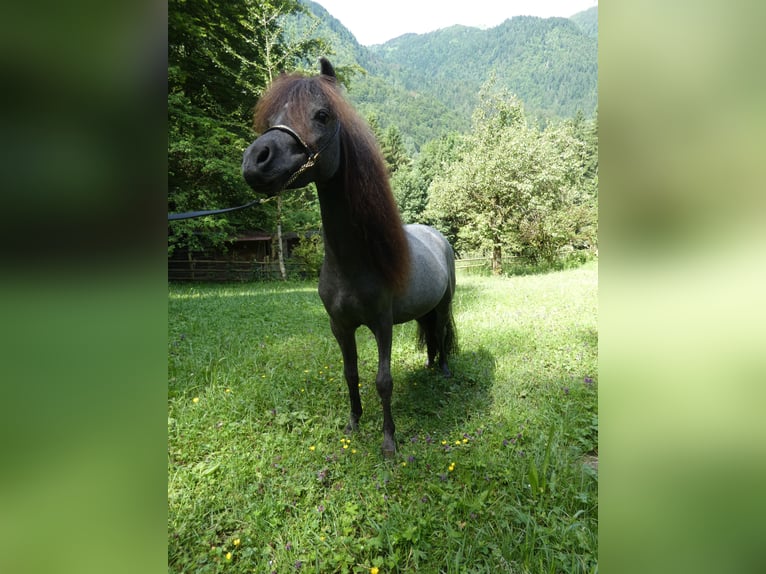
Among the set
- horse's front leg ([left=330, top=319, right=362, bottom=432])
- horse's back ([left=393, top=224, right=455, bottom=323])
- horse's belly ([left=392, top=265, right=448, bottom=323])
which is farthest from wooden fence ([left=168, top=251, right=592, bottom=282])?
horse's front leg ([left=330, top=319, right=362, bottom=432])

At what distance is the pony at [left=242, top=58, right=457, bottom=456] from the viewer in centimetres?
190

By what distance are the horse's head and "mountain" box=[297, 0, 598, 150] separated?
14.2 m

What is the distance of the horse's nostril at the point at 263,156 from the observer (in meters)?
1.77

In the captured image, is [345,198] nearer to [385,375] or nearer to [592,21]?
[385,375]

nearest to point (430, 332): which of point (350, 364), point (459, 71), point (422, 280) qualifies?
point (422, 280)

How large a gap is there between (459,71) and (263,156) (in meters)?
140

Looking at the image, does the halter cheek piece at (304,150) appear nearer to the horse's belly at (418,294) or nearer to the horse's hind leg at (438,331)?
the horse's belly at (418,294)

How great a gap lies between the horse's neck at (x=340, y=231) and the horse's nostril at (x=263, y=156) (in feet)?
1.82

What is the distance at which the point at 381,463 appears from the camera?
2.54m

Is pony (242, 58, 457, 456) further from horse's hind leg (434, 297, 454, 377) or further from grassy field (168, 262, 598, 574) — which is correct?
horse's hind leg (434, 297, 454, 377)

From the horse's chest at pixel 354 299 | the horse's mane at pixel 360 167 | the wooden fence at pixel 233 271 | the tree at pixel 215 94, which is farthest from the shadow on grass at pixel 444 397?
the wooden fence at pixel 233 271
